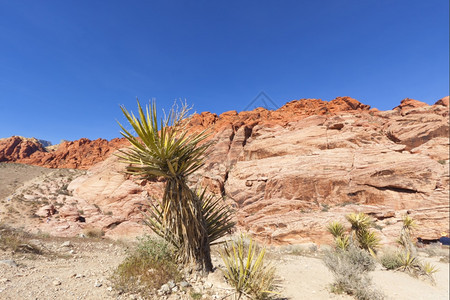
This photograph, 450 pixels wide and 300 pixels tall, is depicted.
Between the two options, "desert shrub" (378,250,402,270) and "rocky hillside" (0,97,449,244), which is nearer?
"desert shrub" (378,250,402,270)

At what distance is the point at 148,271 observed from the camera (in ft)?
16.8

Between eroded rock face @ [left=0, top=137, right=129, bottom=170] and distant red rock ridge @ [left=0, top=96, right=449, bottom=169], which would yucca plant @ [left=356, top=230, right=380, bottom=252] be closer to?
distant red rock ridge @ [left=0, top=96, right=449, bottom=169]

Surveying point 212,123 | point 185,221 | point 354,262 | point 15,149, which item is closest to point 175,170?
point 185,221

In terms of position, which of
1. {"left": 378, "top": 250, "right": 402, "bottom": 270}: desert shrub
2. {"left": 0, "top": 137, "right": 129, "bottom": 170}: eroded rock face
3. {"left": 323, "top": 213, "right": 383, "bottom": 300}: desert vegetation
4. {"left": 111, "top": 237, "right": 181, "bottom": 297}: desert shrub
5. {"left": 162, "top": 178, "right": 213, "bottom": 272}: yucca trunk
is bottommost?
{"left": 378, "top": 250, "right": 402, "bottom": 270}: desert shrub

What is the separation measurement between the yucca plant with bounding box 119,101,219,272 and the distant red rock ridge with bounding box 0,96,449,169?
97.9 ft

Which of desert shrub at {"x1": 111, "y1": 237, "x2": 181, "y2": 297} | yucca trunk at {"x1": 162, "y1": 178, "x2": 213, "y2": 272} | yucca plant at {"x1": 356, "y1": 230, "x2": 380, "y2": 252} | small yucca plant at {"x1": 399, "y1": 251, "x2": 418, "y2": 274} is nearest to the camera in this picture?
desert shrub at {"x1": 111, "y1": 237, "x2": 181, "y2": 297}

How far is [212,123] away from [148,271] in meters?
40.9

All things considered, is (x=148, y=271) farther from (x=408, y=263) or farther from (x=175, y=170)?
(x=408, y=263)

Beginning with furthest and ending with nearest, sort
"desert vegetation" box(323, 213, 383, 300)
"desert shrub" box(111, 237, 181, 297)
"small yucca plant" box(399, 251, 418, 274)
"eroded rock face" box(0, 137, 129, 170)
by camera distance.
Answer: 1. "eroded rock face" box(0, 137, 129, 170)
2. "small yucca plant" box(399, 251, 418, 274)
3. "desert vegetation" box(323, 213, 383, 300)
4. "desert shrub" box(111, 237, 181, 297)

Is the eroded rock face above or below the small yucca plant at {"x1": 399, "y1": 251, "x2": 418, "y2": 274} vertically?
above

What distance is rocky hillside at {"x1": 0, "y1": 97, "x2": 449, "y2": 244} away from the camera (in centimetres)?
1719

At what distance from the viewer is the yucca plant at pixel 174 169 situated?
466cm

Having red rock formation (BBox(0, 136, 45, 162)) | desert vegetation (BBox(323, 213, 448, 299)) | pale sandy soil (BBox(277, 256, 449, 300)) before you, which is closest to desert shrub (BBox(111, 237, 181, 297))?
pale sandy soil (BBox(277, 256, 449, 300))

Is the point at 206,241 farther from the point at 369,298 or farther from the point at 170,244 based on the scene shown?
the point at 369,298
